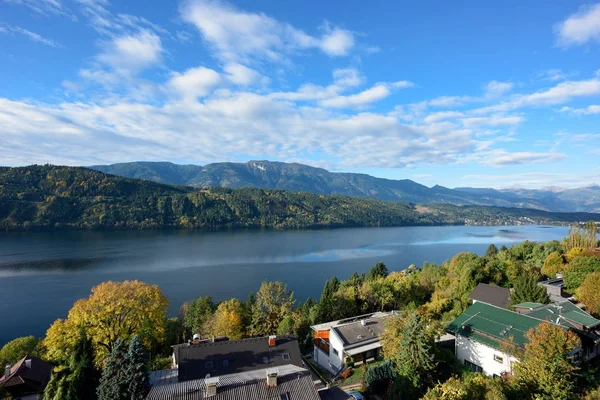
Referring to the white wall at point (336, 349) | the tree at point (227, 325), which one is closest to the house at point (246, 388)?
the white wall at point (336, 349)

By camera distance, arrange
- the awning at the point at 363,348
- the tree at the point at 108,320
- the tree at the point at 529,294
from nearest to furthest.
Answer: the tree at the point at 108,320 → the awning at the point at 363,348 → the tree at the point at 529,294

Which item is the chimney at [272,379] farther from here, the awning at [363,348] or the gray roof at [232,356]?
the awning at [363,348]

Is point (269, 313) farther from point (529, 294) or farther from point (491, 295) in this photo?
point (529, 294)

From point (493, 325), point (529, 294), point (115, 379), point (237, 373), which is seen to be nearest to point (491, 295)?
point (529, 294)

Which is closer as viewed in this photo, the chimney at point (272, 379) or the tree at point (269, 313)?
the chimney at point (272, 379)

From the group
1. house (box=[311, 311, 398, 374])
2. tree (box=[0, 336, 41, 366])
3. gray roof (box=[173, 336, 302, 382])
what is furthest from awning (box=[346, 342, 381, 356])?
tree (box=[0, 336, 41, 366])

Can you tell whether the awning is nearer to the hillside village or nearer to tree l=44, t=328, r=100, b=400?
the hillside village

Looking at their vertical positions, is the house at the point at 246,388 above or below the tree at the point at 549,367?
below

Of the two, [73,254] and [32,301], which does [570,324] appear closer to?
[32,301]
